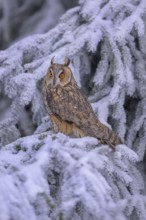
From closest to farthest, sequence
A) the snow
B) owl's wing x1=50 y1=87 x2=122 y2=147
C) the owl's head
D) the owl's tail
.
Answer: the snow, the owl's tail, owl's wing x1=50 y1=87 x2=122 y2=147, the owl's head

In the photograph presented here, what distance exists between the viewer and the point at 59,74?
3.62 metres

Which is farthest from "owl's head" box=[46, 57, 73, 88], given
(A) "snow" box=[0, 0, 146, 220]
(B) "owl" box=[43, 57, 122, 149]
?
(A) "snow" box=[0, 0, 146, 220]

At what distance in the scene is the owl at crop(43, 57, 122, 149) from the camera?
3.47m

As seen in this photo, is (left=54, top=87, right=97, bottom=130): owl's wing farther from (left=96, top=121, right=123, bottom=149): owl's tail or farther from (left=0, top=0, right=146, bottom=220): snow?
(left=0, top=0, right=146, bottom=220): snow

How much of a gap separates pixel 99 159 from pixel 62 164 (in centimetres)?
16

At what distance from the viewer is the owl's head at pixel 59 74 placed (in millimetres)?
3596

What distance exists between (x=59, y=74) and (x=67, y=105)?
18 centimetres

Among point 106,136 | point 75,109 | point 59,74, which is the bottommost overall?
point 106,136

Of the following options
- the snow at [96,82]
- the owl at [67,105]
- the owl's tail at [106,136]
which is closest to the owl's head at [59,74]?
the owl at [67,105]

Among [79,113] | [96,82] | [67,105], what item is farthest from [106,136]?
[96,82]

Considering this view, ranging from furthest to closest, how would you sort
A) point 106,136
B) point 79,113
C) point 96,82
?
point 96,82
point 79,113
point 106,136

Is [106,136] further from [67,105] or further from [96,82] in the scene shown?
[96,82]

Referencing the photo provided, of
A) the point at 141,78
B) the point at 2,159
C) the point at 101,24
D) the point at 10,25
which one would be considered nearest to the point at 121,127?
the point at 141,78

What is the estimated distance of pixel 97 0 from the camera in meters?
4.12
